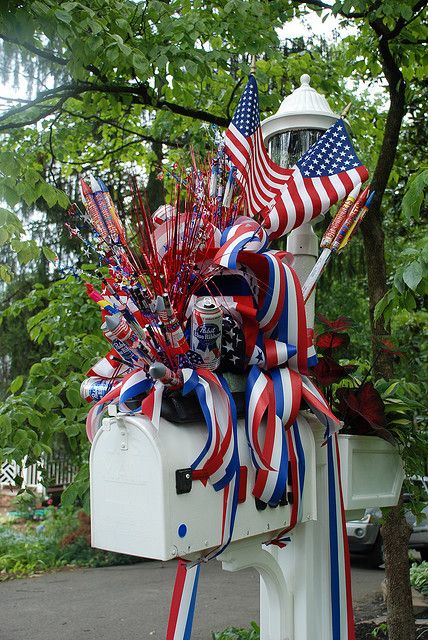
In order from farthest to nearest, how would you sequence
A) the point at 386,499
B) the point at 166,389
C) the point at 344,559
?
the point at 386,499
the point at 344,559
the point at 166,389

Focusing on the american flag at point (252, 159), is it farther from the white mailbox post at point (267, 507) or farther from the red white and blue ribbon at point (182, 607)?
the red white and blue ribbon at point (182, 607)

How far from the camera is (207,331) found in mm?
1986

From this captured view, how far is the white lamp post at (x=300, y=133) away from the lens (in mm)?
2777

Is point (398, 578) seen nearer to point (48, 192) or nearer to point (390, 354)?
point (390, 354)

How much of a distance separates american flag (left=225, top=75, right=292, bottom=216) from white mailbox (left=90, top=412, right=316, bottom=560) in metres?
0.88

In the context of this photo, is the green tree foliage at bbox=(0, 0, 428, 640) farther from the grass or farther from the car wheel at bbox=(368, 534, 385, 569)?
the grass

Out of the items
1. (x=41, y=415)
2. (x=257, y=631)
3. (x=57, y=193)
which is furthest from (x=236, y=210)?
(x=257, y=631)

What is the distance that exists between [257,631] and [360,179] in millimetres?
3406

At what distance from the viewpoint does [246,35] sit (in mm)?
4668

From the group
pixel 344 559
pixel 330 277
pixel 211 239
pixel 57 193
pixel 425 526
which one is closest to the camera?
pixel 211 239

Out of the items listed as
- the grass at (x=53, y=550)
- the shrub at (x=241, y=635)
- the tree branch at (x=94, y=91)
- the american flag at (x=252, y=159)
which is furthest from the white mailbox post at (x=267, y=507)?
the grass at (x=53, y=550)

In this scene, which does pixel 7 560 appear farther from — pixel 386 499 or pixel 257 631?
pixel 386 499

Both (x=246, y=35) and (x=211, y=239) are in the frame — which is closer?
(x=211, y=239)

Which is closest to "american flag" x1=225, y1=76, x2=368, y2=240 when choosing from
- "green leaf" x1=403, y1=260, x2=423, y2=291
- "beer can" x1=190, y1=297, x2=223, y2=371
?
"green leaf" x1=403, y1=260, x2=423, y2=291
